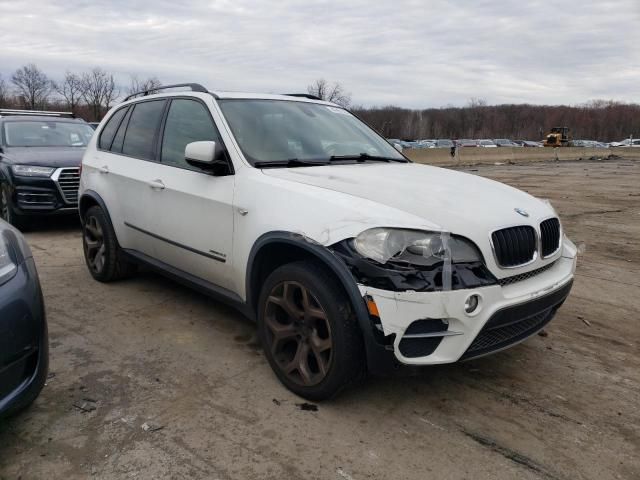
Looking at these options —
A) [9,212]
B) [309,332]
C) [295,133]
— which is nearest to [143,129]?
[295,133]

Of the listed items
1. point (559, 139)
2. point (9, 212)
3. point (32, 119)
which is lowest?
point (9, 212)

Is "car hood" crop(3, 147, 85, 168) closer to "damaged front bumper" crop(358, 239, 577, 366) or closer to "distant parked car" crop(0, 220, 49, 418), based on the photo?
"distant parked car" crop(0, 220, 49, 418)

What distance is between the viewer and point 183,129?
3967mm

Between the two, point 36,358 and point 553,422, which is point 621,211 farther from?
point 36,358

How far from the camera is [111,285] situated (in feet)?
16.5

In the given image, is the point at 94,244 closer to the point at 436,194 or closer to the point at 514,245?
the point at 436,194

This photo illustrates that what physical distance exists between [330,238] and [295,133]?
1.38m

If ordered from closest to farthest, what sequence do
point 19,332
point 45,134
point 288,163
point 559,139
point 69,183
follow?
1. point 19,332
2. point 288,163
3. point 69,183
4. point 45,134
5. point 559,139

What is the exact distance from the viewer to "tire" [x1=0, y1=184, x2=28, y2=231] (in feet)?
24.8

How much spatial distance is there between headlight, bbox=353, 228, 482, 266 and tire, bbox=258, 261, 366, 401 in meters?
0.31

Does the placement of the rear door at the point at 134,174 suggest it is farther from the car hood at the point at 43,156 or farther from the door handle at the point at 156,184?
the car hood at the point at 43,156

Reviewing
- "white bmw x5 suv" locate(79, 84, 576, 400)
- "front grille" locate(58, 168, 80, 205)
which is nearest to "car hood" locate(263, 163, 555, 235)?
"white bmw x5 suv" locate(79, 84, 576, 400)

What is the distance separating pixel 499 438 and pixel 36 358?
2.34 metres

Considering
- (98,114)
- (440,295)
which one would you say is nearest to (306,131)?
(440,295)
